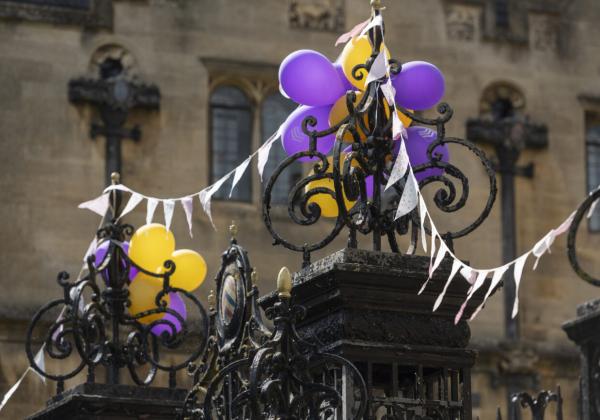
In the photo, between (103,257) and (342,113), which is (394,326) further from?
(103,257)

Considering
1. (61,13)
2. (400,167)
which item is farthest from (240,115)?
(400,167)

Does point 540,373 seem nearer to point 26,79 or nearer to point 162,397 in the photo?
point 26,79

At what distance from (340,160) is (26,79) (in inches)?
537

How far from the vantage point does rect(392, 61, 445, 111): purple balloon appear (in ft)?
40.2

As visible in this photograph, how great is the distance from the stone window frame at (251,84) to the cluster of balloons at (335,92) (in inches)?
507

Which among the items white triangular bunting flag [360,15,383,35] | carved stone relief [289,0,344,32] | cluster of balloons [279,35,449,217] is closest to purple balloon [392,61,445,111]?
cluster of balloons [279,35,449,217]

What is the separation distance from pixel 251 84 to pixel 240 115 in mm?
391

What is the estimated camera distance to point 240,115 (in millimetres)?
25844

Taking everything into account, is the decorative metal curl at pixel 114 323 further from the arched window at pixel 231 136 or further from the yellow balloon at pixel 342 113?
the arched window at pixel 231 136

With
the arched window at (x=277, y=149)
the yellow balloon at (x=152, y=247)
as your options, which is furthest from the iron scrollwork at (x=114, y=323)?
the arched window at (x=277, y=149)

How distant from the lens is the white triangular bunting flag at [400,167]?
1125 centimetres

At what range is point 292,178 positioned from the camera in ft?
83.8

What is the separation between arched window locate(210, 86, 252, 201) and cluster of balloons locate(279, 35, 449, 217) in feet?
42.4

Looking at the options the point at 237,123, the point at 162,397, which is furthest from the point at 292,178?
the point at 162,397
